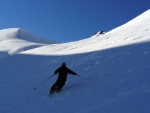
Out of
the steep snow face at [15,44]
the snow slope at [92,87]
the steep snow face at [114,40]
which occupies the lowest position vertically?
the snow slope at [92,87]

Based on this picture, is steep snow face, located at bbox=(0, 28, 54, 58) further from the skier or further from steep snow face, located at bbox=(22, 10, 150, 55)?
the skier

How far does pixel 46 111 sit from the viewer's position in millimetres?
11219

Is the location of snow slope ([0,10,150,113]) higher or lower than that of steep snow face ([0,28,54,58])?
lower

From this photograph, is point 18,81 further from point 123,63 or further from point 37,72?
point 123,63

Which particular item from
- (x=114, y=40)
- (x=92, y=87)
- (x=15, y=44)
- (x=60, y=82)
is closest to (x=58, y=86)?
(x=60, y=82)


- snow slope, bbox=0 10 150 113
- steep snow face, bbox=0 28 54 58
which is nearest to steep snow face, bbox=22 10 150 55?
snow slope, bbox=0 10 150 113

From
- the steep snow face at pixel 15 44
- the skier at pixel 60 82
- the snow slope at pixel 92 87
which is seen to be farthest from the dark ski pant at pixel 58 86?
the steep snow face at pixel 15 44

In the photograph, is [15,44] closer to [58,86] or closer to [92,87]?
[58,86]

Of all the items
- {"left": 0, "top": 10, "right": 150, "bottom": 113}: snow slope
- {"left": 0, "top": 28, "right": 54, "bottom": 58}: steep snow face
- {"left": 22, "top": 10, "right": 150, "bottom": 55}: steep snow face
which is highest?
{"left": 0, "top": 28, "right": 54, "bottom": 58}: steep snow face

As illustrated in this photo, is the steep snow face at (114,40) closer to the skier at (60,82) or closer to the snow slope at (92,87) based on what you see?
the snow slope at (92,87)

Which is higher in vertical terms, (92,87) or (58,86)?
(58,86)

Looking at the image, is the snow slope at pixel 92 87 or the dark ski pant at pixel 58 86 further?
the dark ski pant at pixel 58 86

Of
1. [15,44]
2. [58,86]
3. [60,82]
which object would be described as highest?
[15,44]

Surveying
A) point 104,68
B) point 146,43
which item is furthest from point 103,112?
point 146,43
